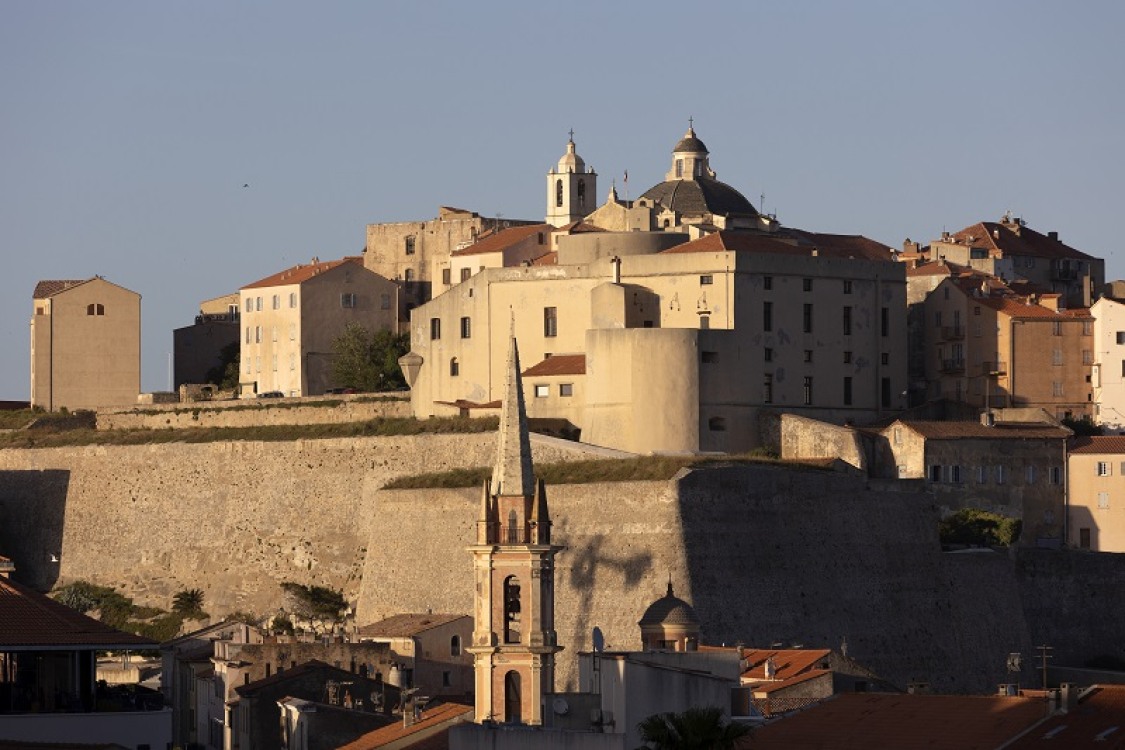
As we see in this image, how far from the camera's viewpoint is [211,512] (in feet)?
282

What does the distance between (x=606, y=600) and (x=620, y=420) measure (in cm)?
721

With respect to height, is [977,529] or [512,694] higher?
[977,529]

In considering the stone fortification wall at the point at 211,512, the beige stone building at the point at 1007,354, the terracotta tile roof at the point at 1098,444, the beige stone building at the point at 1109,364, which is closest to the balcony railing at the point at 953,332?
the beige stone building at the point at 1007,354

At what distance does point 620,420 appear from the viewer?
7662 cm

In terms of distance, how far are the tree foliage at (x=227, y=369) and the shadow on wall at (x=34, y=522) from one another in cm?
926

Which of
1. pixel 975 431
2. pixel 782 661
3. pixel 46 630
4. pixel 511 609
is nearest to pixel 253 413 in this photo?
pixel 975 431

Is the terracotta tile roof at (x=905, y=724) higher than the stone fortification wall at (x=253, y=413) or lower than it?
lower

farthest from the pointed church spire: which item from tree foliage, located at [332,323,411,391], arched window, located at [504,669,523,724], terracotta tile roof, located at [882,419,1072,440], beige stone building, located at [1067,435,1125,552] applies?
tree foliage, located at [332,323,411,391]

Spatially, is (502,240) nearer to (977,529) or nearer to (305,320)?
(305,320)

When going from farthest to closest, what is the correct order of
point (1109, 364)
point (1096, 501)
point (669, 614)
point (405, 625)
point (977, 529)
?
1. point (1109, 364)
2. point (1096, 501)
3. point (977, 529)
4. point (405, 625)
5. point (669, 614)

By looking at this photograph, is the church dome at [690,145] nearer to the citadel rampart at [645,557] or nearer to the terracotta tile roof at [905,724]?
the citadel rampart at [645,557]

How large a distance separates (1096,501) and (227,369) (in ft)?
105

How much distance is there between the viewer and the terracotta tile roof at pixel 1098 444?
78625mm

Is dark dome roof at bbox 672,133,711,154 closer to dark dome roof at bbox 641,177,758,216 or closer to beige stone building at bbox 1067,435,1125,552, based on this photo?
dark dome roof at bbox 641,177,758,216
